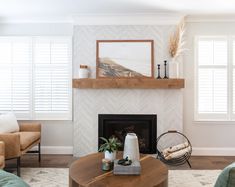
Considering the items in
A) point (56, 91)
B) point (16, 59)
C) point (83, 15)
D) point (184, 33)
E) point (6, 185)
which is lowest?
point (6, 185)

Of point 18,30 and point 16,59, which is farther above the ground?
point 18,30

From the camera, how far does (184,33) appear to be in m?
4.56

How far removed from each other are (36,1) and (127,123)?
2.53 m

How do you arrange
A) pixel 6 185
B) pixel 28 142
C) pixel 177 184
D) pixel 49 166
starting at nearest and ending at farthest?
pixel 6 185, pixel 177 184, pixel 28 142, pixel 49 166

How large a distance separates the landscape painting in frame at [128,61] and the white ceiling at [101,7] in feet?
1.83

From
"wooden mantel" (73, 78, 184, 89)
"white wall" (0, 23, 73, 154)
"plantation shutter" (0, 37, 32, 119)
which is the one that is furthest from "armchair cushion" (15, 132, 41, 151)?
"wooden mantel" (73, 78, 184, 89)

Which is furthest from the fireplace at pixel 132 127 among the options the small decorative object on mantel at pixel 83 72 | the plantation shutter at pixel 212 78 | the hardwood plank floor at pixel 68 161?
the plantation shutter at pixel 212 78

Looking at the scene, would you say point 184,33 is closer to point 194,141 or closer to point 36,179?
point 194,141

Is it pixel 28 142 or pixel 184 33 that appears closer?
pixel 28 142

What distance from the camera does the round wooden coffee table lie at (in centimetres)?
211

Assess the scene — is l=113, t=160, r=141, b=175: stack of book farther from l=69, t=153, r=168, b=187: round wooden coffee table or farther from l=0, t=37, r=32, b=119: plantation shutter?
l=0, t=37, r=32, b=119: plantation shutter

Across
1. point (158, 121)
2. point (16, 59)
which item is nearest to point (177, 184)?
point (158, 121)

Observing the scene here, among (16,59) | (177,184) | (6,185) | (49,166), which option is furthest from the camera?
(16,59)

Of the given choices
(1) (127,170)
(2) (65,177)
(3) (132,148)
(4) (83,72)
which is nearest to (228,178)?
(1) (127,170)
